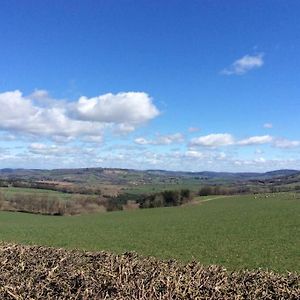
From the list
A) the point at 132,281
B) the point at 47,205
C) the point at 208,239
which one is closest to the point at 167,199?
the point at 47,205

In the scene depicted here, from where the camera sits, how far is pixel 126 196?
101688mm

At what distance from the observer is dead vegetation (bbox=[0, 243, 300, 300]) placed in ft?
12.4

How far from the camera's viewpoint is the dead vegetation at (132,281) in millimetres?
3779

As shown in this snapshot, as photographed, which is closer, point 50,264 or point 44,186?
point 50,264

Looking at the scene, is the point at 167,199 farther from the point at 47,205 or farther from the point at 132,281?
the point at 132,281

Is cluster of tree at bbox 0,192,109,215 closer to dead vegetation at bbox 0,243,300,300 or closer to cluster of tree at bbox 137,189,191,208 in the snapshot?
cluster of tree at bbox 137,189,191,208

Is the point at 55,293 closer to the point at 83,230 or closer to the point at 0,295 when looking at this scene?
the point at 0,295

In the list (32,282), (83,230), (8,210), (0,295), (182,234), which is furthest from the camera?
(8,210)

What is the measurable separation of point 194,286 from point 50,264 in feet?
6.29

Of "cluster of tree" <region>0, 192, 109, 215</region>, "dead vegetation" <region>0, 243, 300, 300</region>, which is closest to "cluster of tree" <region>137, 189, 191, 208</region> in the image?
"cluster of tree" <region>0, 192, 109, 215</region>

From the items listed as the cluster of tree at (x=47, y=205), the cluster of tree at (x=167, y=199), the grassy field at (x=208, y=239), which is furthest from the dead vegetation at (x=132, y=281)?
the cluster of tree at (x=167, y=199)

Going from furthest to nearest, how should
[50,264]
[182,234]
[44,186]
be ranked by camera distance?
[44,186] < [182,234] < [50,264]

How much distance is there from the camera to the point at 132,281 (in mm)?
4086

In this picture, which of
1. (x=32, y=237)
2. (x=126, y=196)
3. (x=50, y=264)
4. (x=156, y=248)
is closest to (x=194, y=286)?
(x=50, y=264)
